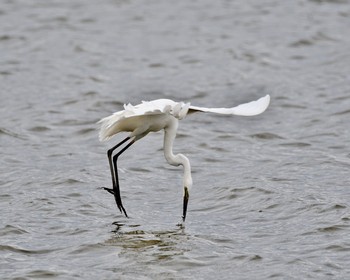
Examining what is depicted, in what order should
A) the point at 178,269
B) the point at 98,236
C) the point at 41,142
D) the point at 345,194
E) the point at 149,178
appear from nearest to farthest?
the point at 178,269 < the point at 98,236 < the point at 345,194 < the point at 149,178 < the point at 41,142

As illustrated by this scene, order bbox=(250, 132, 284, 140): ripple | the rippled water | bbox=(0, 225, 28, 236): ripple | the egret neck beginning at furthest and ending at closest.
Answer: bbox=(250, 132, 284, 140): ripple
the egret neck
bbox=(0, 225, 28, 236): ripple
the rippled water

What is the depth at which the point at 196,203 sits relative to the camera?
954 centimetres

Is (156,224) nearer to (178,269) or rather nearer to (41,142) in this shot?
(178,269)

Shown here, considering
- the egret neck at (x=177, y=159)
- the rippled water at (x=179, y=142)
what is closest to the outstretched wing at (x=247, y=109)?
the egret neck at (x=177, y=159)

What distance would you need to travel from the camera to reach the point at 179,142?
11.9m

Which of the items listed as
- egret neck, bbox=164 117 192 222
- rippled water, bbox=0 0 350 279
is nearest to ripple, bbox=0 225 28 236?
rippled water, bbox=0 0 350 279

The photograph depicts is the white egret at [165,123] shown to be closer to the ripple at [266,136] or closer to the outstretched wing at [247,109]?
the outstretched wing at [247,109]

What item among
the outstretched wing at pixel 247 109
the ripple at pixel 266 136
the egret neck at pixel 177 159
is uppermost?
the outstretched wing at pixel 247 109

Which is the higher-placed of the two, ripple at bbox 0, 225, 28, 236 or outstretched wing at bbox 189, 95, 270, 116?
outstretched wing at bbox 189, 95, 270, 116

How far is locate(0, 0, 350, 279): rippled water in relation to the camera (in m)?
8.04

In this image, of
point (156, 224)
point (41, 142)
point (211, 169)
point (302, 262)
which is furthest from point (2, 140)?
point (302, 262)

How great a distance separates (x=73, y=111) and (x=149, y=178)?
9.98 feet

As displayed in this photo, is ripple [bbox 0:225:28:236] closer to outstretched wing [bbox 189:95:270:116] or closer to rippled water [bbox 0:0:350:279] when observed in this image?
rippled water [bbox 0:0:350:279]

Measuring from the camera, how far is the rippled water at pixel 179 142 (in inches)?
316
